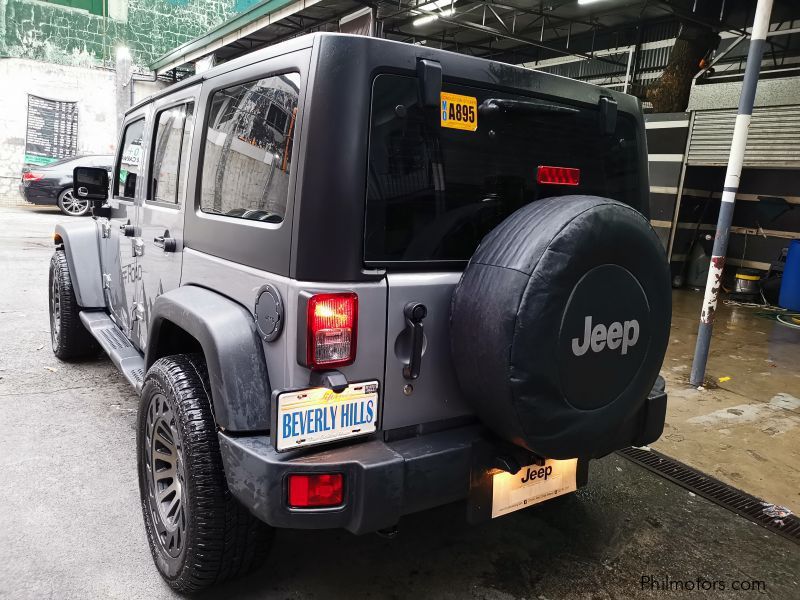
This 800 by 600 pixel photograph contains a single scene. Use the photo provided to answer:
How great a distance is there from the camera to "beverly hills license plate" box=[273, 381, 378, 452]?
5.99 ft

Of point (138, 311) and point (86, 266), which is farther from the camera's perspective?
point (86, 266)

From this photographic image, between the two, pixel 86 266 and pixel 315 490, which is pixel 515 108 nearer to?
pixel 315 490

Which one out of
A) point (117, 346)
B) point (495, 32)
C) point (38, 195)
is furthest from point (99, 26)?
point (117, 346)

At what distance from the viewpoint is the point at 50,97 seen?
58.7ft

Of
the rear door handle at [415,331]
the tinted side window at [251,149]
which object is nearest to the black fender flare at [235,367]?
the tinted side window at [251,149]

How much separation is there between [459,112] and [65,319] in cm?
385

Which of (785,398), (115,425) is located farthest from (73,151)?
(785,398)

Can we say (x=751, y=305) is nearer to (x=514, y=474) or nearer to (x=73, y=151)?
(x=514, y=474)

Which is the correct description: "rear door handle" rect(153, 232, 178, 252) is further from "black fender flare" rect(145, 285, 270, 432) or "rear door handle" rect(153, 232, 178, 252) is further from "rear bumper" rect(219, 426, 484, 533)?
"rear bumper" rect(219, 426, 484, 533)

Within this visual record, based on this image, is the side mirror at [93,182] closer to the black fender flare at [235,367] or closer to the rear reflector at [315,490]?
the black fender flare at [235,367]

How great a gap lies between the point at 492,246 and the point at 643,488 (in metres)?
2.12

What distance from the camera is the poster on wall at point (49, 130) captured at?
699 inches

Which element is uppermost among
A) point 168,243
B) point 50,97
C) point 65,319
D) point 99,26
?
point 99,26

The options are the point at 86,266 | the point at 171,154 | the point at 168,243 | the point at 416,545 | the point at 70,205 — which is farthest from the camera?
the point at 70,205
